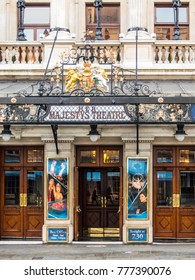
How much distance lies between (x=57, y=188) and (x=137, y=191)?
249 centimetres

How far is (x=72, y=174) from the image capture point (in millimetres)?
19453

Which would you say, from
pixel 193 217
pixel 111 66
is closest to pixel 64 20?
pixel 111 66

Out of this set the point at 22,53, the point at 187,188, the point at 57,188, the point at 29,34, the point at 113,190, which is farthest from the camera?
the point at 29,34

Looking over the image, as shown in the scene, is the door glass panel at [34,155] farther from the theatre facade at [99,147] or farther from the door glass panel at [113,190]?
the door glass panel at [113,190]

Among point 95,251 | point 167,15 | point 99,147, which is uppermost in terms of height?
point 167,15

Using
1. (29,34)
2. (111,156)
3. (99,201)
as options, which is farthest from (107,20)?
(99,201)

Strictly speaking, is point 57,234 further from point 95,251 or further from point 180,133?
point 180,133

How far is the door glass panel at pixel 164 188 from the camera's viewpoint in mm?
19672

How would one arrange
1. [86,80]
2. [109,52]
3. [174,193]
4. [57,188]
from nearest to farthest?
[86,80], [57,188], [174,193], [109,52]

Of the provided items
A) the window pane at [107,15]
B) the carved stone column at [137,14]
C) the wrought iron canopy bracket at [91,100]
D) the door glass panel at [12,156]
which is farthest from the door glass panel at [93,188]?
the window pane at [107,15]

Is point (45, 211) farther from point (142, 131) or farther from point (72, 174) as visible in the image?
point (142, 131)

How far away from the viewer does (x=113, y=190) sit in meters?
20.5

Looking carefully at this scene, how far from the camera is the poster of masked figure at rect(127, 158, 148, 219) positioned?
1903 cm

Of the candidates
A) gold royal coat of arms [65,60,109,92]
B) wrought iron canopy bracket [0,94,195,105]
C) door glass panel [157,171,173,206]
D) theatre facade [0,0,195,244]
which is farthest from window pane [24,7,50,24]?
door glass panel [157,171,173,206]
